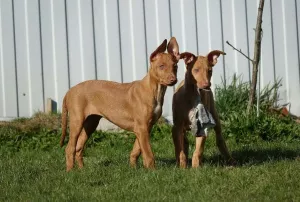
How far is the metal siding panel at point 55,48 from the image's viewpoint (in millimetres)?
12117

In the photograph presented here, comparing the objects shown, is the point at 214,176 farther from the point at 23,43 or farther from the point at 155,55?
the point at 23,43

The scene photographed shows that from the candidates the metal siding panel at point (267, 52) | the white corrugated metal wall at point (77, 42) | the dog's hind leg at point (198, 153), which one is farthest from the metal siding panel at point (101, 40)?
the dog's hind leg at point (198, 153)

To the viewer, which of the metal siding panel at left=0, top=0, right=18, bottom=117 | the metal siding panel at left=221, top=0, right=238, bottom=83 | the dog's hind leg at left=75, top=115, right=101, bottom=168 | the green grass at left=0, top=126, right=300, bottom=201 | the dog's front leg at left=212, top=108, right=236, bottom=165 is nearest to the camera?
the green grass at left=0, top=126, right=300, bottom=201

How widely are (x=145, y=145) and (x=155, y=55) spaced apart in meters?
1.08

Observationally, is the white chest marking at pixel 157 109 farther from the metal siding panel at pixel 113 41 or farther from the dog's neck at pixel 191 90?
the metal siding panel at pixel 113 41

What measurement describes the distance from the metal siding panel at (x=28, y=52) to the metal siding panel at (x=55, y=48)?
0.13 m

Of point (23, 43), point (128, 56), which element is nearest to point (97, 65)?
point (128, 56)

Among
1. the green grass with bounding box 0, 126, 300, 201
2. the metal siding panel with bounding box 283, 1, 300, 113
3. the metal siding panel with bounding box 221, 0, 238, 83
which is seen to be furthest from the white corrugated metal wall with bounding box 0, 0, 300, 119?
the green grass with bounding box 0, 126, 300, 201

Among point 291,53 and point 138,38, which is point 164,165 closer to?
point 138,38

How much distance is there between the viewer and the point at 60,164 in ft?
30.3

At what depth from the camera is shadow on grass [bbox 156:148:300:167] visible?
8680 millimetres

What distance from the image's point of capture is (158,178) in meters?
7.33

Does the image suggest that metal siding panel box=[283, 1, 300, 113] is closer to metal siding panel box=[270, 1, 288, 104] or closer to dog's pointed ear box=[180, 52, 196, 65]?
metal siding panel box=[270, 1, 288, 104]

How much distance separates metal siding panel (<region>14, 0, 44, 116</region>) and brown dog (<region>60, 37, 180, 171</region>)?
3.25m
